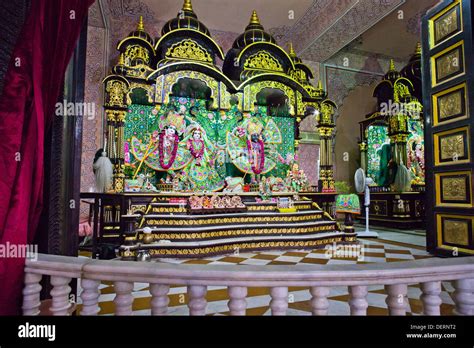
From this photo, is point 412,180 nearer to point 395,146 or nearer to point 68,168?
point 395,146

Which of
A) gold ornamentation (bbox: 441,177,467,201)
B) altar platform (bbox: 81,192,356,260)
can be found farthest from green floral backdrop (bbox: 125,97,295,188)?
gold ornamentation (bbox: 441,177,467,201)

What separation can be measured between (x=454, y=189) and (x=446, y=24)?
2.55m

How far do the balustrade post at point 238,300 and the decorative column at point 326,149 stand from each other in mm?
5877

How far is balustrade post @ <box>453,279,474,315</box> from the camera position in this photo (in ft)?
4.25

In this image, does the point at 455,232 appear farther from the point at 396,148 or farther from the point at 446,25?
the point at 396,148

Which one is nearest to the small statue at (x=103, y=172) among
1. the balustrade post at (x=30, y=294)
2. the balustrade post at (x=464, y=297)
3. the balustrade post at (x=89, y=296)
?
the balustrade post at (x=30, y=294)

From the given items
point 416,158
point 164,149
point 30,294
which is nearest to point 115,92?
point 164,149

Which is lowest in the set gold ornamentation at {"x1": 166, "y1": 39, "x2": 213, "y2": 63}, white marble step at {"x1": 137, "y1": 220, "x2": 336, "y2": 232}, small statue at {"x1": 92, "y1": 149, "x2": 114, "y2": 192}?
white marble step at {"x1": 137, "y1": 220, "x2": 336, "y2": 232}

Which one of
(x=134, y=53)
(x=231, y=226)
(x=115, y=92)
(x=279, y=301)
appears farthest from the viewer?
(x=134, y=53)

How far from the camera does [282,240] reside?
4996 millimetres

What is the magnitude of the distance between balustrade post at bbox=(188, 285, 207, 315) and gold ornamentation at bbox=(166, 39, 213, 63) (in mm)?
6218

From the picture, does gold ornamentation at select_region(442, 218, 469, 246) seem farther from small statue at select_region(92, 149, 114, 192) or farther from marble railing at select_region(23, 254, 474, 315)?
small statue at select_region(92, 149, 114, 192)

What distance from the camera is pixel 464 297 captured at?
1.31 meters

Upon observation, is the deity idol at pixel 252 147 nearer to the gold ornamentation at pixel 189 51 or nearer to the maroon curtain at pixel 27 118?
the gold ornamentation at pixel 189 51
